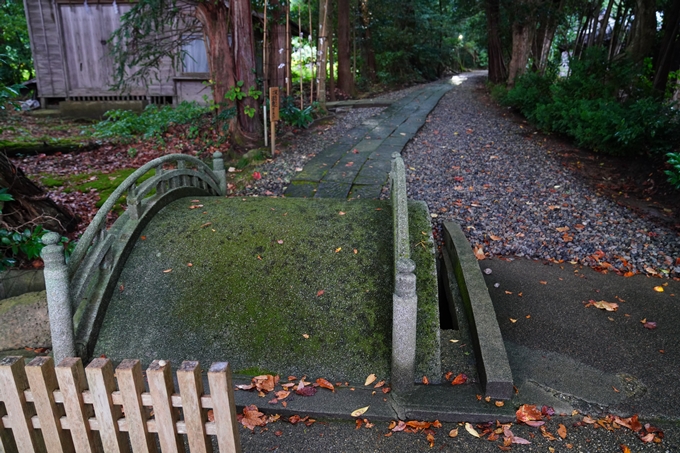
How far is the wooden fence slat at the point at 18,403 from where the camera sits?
2.15 metres

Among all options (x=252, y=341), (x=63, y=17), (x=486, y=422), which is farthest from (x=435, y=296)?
(x=63, y=17)

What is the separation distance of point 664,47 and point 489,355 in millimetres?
9946

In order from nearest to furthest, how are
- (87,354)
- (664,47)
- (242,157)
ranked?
(87,354), (242,157), (664,47)

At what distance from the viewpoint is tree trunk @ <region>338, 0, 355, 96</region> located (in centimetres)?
1717

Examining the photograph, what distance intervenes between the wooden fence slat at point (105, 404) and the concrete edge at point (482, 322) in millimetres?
2550

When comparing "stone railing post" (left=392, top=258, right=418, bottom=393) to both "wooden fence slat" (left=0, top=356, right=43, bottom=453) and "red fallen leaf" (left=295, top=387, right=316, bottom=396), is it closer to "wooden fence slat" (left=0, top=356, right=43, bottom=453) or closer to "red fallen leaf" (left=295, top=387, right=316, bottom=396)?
"red fallen leaf" (left=295, top=387, right=316, bottom=396)

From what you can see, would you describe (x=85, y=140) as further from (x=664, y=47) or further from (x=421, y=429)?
(x=664, y=47)

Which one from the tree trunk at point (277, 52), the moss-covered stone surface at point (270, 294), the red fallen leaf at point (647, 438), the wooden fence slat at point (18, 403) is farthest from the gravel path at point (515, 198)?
the wooden fence slat at point (18, 403)

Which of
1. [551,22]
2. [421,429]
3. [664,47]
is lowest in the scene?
[421,429]

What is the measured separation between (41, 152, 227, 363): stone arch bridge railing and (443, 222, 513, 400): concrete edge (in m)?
3.31

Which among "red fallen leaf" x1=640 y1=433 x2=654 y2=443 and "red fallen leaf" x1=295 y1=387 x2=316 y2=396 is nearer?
"red fallen leaf" x1=640 y1=433 x2=654 y2=443

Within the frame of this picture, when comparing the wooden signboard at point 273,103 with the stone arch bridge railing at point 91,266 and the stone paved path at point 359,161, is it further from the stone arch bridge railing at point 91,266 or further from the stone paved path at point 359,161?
the stone arch bridge railing at point 91,266

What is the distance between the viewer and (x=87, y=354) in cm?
407

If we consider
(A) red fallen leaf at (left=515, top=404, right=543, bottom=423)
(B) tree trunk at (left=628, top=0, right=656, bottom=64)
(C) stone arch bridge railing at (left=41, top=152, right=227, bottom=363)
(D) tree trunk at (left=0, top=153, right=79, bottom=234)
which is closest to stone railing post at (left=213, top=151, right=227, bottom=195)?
(C) stone arch bridge railing at (left=41, top=152, right=227, bottom=363)
